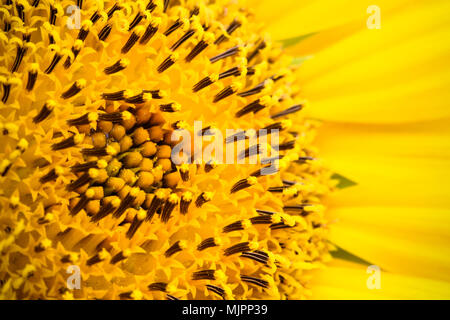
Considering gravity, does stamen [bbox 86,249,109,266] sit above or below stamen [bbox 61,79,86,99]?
below

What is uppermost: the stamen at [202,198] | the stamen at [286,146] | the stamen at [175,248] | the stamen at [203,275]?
the stamen at [286,146]

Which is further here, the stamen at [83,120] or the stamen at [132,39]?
the stamen at [132,39]

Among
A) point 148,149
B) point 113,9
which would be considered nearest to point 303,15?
point 113,9

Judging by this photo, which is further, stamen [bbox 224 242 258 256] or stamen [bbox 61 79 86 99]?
stamen [bbox 224 242 258 256]

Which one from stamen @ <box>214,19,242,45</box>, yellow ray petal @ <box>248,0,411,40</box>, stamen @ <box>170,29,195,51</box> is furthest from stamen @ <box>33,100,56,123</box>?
yellow ray petal @ <box>248,0,411,40</box>

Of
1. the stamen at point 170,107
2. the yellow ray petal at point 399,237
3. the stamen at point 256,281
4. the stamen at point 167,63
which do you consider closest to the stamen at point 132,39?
the stamen at point 167,63

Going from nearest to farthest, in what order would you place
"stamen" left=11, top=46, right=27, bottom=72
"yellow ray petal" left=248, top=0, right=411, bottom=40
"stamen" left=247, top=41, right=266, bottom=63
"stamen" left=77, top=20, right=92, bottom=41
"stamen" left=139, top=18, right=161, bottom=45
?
"stamen" left=11, top=46, right=27, bottom=72, "stamen" left=77, top=20, right=92, bottom=41, "stamen" left=139, top=18, right=161, bottom=45, "stamen" left=247, top=41, right=266, bottom=63, "yellow ray petal" left=248, top=0, right=411, bottom=40

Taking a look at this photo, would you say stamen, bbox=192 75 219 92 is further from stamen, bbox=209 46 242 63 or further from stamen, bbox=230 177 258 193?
stamen, bbox=230 177 258 193

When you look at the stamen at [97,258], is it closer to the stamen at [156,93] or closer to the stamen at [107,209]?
the stamen at [107,209]

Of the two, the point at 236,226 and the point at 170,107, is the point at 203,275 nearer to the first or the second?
the point at 236,226
